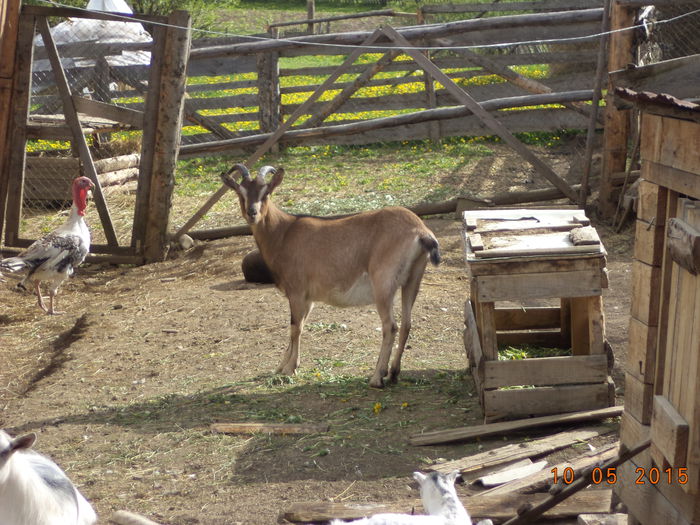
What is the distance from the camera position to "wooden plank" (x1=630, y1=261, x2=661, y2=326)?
4.21 m

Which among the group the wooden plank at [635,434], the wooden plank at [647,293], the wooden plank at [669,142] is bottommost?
the wooden plank at [635,434]

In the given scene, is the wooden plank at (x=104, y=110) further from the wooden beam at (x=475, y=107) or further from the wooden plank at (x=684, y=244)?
the wooden plank at (x=684, y=244)

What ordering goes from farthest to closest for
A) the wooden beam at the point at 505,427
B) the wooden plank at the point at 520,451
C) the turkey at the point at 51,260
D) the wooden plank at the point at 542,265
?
the turkey at the point at 51,260
the wooden plank at the point at 542,265
the wooden beam at the point at 505,427
the wooden plank at the point at 520,451

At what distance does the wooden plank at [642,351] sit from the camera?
426 cm

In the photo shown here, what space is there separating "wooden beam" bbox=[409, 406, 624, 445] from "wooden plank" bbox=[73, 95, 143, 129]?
624 cm

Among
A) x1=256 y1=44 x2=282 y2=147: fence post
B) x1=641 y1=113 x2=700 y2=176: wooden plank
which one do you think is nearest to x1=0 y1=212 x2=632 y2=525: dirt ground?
x1=641 y1=113 x2=700 y2=176: wooden plank

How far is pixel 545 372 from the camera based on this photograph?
231 inches

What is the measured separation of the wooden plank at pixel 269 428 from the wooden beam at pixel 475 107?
18.5 feet

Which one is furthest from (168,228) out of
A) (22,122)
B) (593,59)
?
(593,59)

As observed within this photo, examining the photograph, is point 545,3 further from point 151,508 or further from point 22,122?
point 151,508

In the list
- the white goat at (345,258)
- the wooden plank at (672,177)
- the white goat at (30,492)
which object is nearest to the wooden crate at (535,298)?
the white goat at (345,258)

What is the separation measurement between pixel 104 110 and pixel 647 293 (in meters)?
7.68

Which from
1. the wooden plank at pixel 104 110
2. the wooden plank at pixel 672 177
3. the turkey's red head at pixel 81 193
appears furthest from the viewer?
the wooden plank at pixel 104 110

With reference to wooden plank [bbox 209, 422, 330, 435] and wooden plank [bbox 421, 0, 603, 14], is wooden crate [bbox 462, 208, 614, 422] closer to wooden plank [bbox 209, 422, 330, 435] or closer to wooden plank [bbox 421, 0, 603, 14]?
wooden plank [bbox 209, 422, 330, 435]
